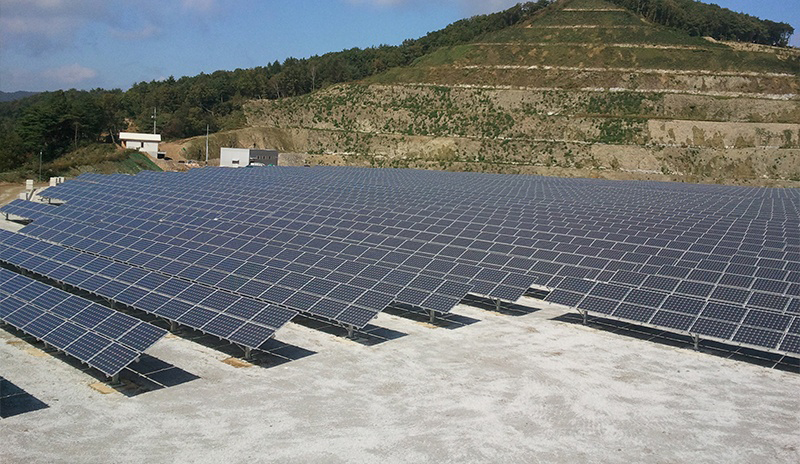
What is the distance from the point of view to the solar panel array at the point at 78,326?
1748 centimetres

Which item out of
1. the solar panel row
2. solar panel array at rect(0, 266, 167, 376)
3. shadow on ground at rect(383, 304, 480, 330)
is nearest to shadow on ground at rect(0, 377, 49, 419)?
solar panel array at rect(0, 266, 167, 376)

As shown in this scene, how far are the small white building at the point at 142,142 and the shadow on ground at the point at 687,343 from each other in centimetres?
8575

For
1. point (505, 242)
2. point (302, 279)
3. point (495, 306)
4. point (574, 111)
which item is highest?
point (574, 111)

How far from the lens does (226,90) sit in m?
138

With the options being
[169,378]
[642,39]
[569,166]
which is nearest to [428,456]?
[169,378]

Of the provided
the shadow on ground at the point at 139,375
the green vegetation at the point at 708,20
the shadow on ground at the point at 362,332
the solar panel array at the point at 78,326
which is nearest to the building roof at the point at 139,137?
the solar panel array at the point at 78,326

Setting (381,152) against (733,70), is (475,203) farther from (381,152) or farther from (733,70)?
(733,70)

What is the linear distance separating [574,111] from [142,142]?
67.8 meters

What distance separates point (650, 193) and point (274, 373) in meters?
42.7

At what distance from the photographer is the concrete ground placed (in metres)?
14.2

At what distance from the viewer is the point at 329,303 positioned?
22734 mm

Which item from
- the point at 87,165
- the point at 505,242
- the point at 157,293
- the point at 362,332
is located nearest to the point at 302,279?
the point at 362,332

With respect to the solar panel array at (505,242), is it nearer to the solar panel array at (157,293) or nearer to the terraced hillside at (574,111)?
the solar panel array at (157,293)

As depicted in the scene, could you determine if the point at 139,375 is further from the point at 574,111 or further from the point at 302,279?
the point at 574,111
